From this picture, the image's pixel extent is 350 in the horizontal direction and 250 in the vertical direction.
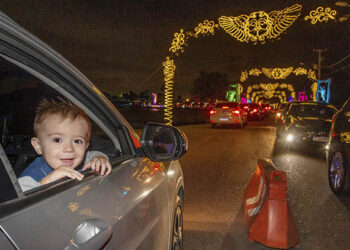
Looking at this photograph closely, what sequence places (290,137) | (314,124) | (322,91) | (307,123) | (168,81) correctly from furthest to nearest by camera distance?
1. (322,91)
2. (168,81)
3. (290,137)
4. (307,123)
5. (314,124)

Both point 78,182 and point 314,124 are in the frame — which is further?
point 314,124

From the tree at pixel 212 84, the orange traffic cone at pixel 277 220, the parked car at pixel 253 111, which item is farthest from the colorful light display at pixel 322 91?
the tree at pixel 212 84

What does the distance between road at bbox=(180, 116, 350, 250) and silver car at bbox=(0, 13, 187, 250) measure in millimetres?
1386

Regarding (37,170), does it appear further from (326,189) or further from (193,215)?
(326,189)

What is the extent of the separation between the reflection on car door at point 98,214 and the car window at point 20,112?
1.62 ft

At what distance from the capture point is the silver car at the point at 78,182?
1.17 metres

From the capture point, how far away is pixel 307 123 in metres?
11.8

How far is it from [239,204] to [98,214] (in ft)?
15.0

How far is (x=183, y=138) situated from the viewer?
262cm

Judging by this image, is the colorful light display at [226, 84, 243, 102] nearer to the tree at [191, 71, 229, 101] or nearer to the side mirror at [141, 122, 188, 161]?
the tree at [191, 71, 229, 101]

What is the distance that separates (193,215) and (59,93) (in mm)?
3425

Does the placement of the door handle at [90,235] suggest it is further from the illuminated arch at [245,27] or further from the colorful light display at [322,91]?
the colorful light display at [322,91]

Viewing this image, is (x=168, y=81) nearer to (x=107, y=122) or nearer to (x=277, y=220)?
(x=277, y=220)

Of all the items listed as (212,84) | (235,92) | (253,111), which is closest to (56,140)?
(253,111)
